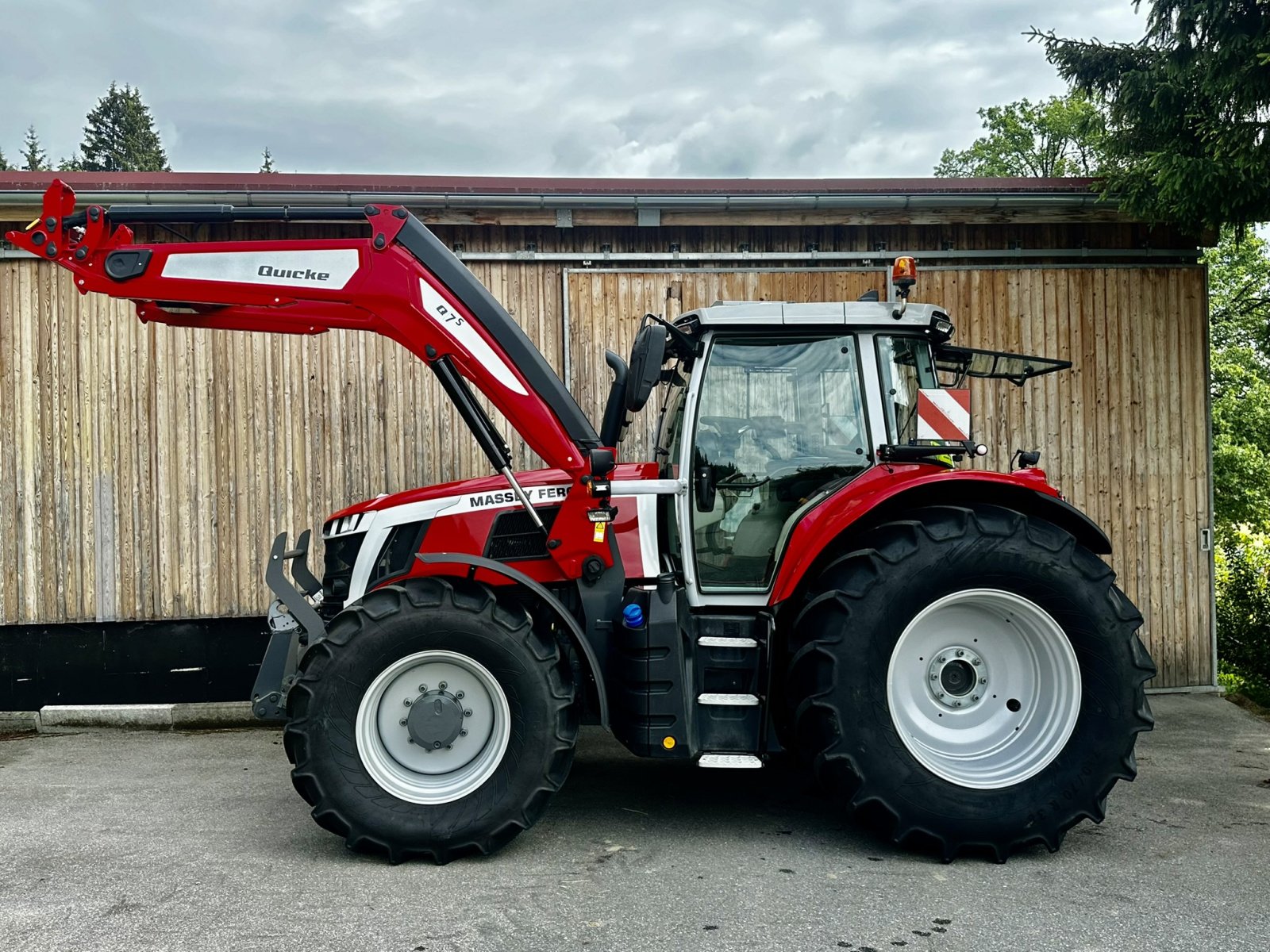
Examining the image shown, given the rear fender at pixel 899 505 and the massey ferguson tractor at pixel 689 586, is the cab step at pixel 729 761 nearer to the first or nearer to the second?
the massey ferguson tractor at pixel 689 586

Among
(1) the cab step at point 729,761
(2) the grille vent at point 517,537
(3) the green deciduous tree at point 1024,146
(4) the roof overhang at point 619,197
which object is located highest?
(3) the green deciduous tree at point 1024,146

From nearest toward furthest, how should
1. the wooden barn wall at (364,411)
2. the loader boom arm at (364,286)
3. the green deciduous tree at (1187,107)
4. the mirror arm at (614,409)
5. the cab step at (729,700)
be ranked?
the cab step at (729,700) < the loader boom arm at (364,286) < the mirror arm at (614,409) < the green deciduous tree at (1187,107) < the wooden barn wall at (364,411)

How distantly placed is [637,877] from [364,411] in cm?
434

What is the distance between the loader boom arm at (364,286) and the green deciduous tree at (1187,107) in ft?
14.2

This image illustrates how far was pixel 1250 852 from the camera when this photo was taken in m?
4.23

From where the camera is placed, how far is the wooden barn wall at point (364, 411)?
712 cm

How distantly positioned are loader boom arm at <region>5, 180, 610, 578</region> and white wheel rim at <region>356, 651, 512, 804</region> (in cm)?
70

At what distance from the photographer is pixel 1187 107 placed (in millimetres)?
6383

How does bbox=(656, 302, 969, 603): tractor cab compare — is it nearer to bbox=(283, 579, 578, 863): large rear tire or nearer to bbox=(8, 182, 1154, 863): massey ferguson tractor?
bbox=(8, 182, 1154, 863): massey ferguson tractor

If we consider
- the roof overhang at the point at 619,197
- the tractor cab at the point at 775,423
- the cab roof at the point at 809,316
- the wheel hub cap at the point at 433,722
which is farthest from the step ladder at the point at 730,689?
the roof overhang at the point at 619,197

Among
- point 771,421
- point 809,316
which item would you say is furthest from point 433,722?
point 809,316

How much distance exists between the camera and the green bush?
317 inches

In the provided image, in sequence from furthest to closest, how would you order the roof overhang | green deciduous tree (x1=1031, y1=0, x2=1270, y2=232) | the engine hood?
the roof overhang < green deciduous tree (x1=1031, y1=0, x2=1270, y2=232) < the engine hood

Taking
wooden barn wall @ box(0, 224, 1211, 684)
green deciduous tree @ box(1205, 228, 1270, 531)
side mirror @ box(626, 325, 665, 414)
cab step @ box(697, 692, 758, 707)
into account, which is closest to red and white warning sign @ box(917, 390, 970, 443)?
side mirror @ box(626, 325, 665, 414)
